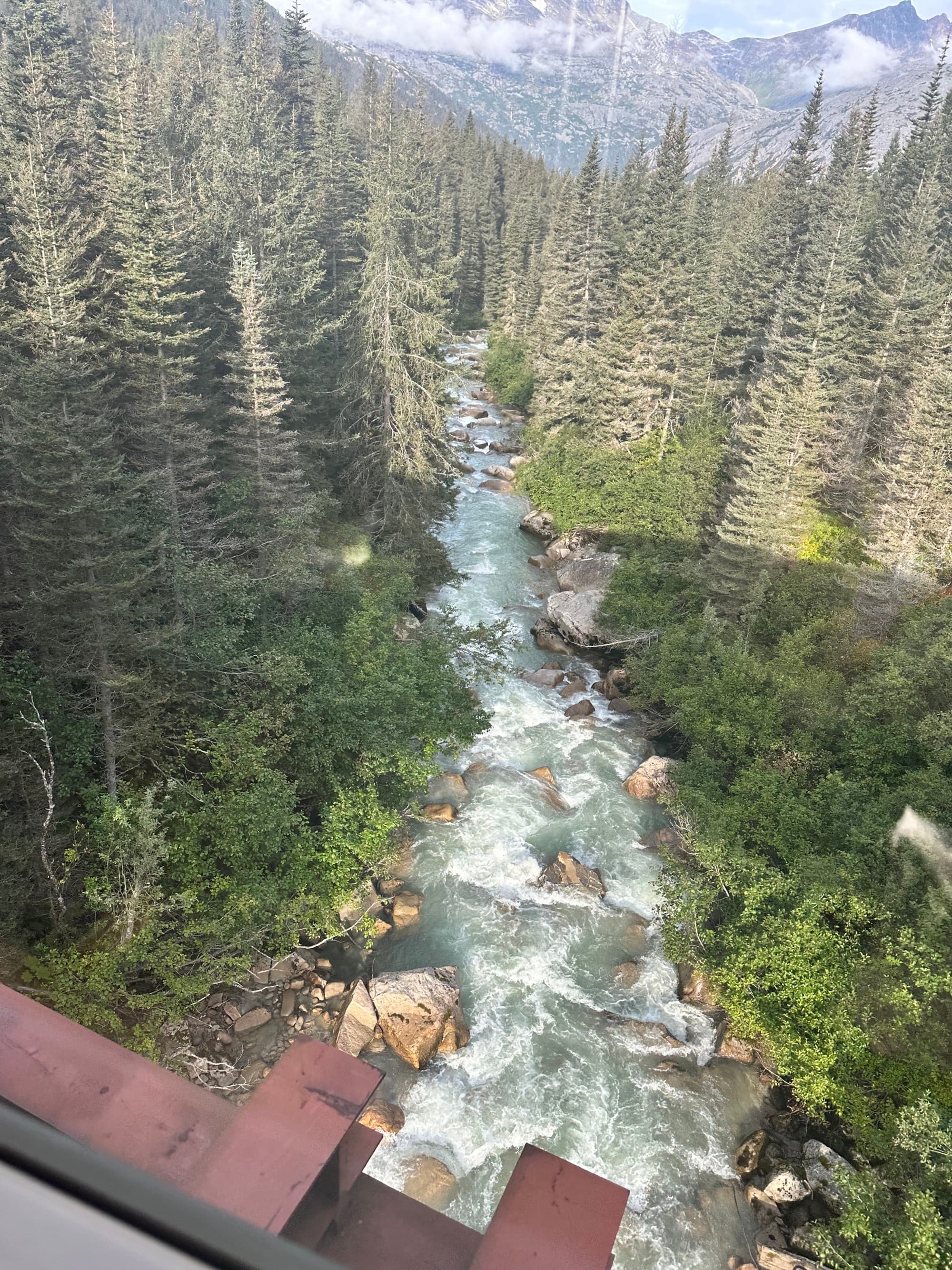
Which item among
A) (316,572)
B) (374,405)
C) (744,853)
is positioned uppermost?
(374,405)

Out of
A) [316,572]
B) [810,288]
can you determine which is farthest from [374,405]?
[810,288]

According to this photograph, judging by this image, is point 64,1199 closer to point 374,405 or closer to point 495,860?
point 495,860

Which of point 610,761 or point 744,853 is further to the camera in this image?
point 610,761

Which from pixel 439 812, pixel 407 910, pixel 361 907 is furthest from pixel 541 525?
pixel 361 907

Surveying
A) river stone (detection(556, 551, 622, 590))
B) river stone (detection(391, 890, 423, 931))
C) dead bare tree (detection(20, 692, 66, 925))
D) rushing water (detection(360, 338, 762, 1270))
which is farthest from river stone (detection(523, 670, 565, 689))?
dead bare tree (detection(20, 692, 66, 925))

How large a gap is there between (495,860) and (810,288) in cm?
2562

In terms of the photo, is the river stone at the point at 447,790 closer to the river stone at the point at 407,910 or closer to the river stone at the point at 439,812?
the river stone at the point at 439,812

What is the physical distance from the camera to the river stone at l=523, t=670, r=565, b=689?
2300cm

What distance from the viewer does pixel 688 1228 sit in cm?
1050

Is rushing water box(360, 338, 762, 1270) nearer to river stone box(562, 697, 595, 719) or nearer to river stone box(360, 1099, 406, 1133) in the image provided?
river stone box(360, 1099, 406, 1133)

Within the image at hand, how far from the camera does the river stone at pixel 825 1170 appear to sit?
10.7 m

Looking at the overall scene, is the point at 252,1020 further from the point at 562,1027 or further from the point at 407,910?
the point at 562,1027

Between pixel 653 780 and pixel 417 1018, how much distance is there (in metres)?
8.77

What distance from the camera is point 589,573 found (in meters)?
27.7
